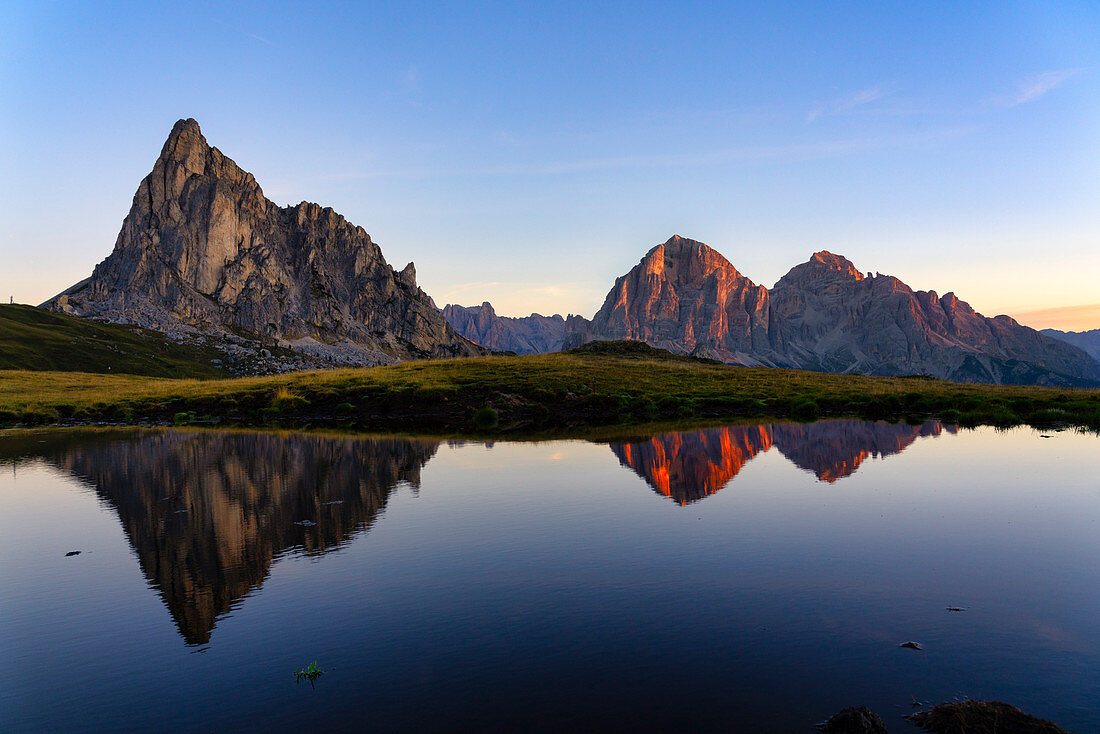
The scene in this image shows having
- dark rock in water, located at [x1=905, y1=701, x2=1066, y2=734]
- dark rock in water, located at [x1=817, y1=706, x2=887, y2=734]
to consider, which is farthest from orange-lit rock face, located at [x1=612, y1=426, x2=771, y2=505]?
dark rock in water, located at [x1=817, y1=706, x2=887, y2=734]

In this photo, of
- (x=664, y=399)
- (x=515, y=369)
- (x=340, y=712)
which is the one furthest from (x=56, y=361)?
(x=340, y=712)

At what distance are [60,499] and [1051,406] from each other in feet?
254

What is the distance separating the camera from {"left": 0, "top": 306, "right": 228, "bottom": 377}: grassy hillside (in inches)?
6024

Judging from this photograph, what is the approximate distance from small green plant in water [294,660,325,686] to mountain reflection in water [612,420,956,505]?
15.9 metres

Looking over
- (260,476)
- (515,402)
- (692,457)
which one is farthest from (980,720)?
(515,402)

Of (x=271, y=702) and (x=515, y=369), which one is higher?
(x=515, y=369)

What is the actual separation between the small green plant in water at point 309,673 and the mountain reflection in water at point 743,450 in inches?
624

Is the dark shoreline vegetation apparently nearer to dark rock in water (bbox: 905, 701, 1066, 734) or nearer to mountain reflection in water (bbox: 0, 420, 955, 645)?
mountain reflection in water (bbox: 0, 420, 955, 645)

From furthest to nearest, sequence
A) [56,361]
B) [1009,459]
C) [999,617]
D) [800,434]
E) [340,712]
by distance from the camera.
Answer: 1. [56,361]
2. [800,434]
3. [1009,459]
4. [999,617]
5. [340,712]

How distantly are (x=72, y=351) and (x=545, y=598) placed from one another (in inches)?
7871

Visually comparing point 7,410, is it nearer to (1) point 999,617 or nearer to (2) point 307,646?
(2) point 307,646

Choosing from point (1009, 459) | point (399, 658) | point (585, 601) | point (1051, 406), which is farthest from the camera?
point (1051, 406)

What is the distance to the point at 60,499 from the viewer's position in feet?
86.2

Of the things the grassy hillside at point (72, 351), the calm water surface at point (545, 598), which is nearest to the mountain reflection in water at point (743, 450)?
the calm water surface at point (545, 598)
